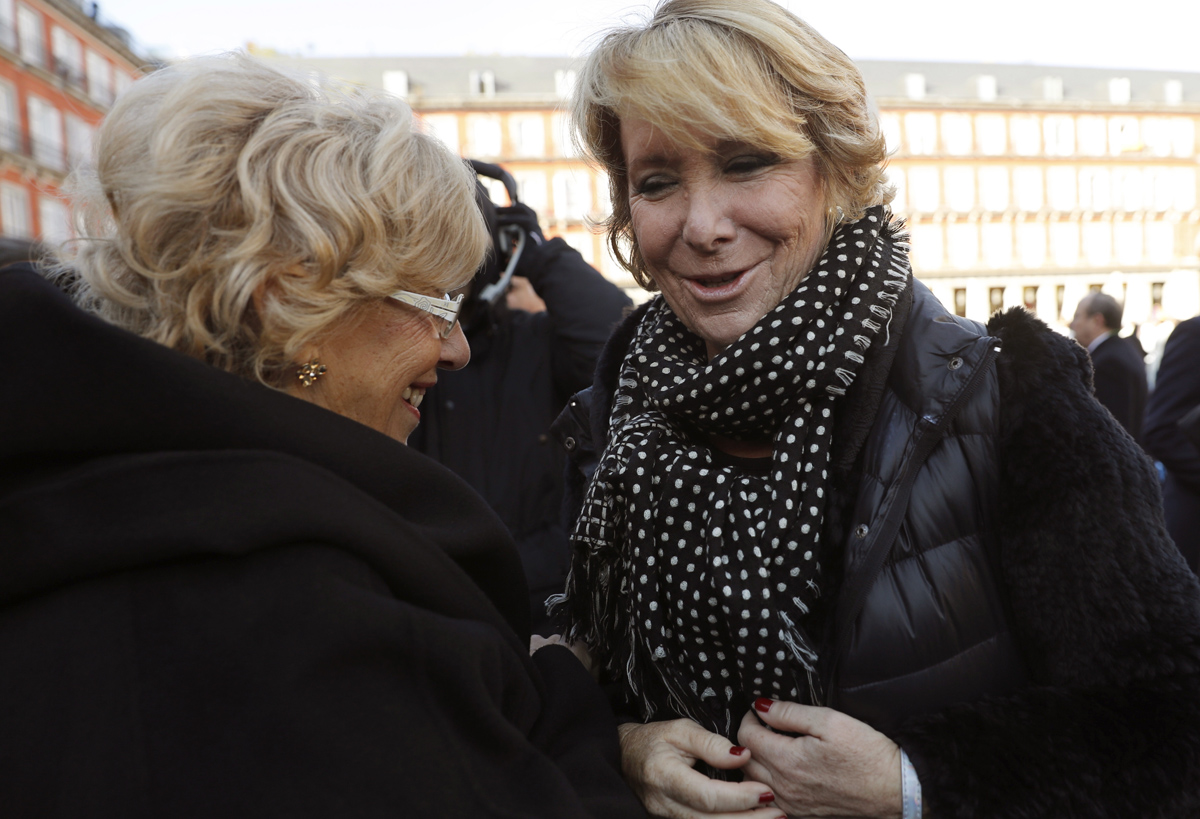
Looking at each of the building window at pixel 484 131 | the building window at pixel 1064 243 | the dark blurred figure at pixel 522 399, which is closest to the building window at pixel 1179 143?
the building window at pixel 1064 243

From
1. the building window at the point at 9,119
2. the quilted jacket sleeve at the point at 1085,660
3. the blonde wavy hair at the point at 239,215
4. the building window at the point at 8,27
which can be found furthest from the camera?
the building window at the point at 8,27

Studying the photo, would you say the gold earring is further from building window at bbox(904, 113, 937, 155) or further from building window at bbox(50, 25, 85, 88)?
building window at bbox(904, 113, 937, 155)

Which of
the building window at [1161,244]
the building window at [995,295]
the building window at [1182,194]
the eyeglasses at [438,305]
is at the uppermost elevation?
the building window at [1182,194]

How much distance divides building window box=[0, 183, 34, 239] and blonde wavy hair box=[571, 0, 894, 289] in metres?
27.5

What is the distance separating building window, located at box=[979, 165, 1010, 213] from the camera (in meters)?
44.8

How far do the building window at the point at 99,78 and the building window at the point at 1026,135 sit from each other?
41.0 meters

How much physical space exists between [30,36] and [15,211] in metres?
6.02

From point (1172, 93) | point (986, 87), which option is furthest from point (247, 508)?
point (1172, 93)

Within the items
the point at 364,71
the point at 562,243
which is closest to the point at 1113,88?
the point at 364,71

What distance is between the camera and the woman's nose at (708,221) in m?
1.77

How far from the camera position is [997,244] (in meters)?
44.8

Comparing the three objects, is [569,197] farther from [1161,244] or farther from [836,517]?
[836,517]

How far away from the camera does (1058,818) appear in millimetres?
1375

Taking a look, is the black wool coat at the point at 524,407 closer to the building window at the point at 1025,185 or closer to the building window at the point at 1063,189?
the building window at the point at 1025,185
